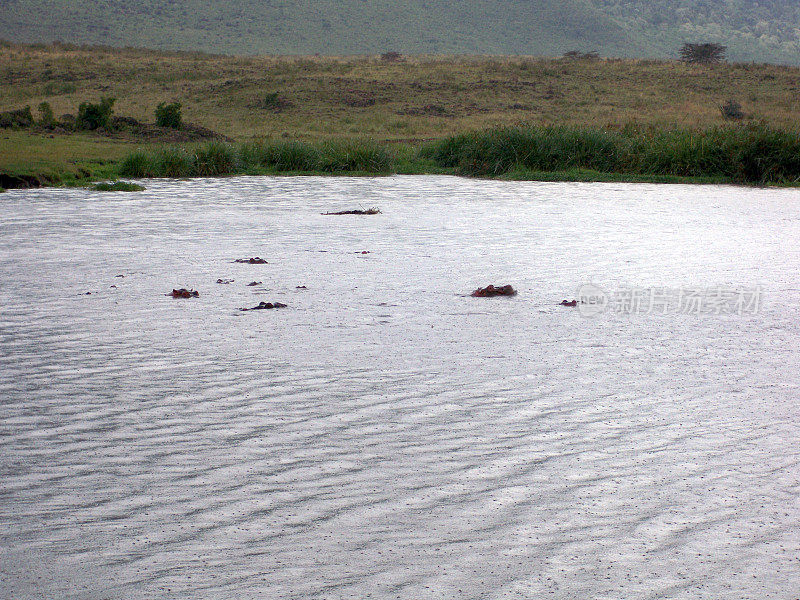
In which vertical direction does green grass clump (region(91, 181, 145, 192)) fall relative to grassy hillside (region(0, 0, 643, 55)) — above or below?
below

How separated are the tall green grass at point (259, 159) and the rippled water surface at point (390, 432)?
33.9 feet

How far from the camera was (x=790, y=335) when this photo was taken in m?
7.51

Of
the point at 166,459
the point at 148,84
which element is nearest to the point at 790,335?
the point at 166,459

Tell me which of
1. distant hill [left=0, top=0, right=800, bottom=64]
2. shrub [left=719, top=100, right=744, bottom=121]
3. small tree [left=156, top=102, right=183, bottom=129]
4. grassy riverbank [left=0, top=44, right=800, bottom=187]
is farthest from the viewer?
distant hill [left=0, top=0, right=800, bottom=64]

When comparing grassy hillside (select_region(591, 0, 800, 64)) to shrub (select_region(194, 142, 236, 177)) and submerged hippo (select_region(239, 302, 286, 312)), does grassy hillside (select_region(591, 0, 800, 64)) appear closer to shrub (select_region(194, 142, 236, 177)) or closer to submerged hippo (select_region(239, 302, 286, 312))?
shrub (select_region(194, 142, 236, 177))

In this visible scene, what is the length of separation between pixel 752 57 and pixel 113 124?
386 ft

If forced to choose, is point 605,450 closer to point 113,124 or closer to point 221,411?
point 221,411

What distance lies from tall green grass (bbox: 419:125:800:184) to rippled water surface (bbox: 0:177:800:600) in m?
11.0

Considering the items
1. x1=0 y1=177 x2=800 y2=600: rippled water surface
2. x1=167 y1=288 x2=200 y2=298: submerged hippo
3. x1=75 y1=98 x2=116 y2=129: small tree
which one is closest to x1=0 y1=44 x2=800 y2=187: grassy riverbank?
x1=75 y1=98 x2=116 y2=129: small tree

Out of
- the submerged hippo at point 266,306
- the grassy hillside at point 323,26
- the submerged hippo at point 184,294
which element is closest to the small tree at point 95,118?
the submerged hippo at point 184,294

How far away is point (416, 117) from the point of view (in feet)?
116

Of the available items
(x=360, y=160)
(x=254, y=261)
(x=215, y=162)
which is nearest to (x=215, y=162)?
(x=215, y=162)

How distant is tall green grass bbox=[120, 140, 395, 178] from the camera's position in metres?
21.1

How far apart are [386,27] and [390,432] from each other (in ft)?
366
